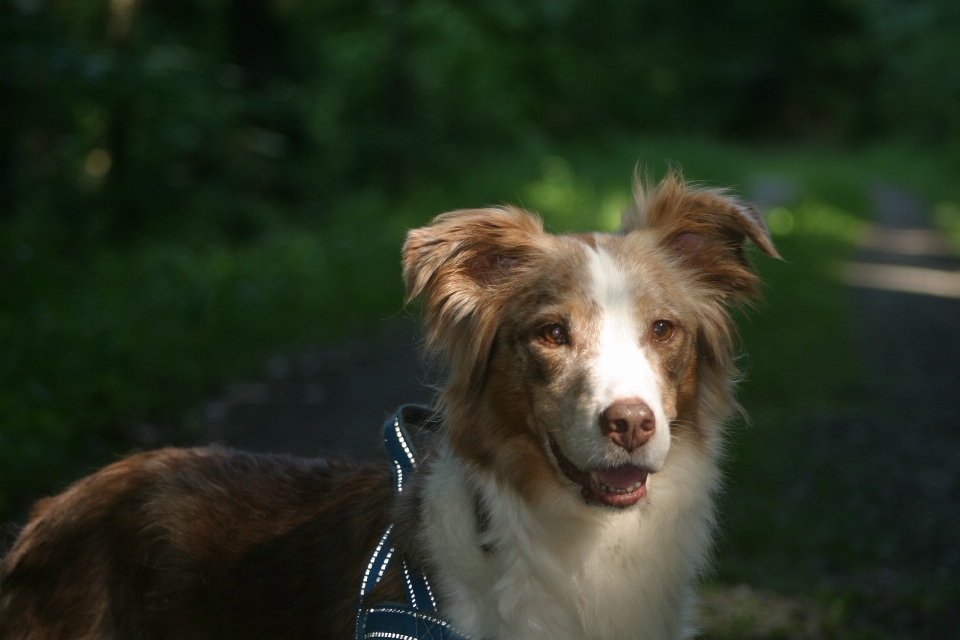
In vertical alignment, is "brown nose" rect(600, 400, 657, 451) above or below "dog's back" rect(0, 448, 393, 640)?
above

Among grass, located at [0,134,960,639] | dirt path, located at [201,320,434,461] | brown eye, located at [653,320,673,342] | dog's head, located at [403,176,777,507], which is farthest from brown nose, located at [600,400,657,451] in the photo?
dirt path, located at [201,320,434,461]

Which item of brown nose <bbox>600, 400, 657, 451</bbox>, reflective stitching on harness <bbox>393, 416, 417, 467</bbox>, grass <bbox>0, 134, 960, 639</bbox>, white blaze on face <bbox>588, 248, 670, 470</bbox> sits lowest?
grass <bbox>0, 134, 960, 639</bbox>

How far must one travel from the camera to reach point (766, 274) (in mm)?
13320

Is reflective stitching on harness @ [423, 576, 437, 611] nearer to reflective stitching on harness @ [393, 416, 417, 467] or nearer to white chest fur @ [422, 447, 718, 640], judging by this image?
white chest fur @ [422, 447, 718, 640]

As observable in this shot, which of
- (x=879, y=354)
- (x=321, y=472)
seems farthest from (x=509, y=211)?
(x=879, y=354)

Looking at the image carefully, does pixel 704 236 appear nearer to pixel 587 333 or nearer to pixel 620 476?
pixel 587 333

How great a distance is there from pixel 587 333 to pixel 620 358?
135mm

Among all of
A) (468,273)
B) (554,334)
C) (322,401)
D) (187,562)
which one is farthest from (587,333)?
(322,401)

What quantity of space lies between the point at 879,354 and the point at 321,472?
8032 mm

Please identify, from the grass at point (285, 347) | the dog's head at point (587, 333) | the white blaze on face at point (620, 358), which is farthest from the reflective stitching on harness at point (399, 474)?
the grass at point (285, 347)

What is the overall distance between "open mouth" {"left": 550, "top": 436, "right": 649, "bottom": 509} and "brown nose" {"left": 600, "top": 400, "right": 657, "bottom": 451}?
12 centimetres

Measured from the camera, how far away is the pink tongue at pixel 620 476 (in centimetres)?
279

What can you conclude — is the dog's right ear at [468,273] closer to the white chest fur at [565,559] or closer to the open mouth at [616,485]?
the white chest fur at [565,559]

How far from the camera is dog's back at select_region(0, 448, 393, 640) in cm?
302
